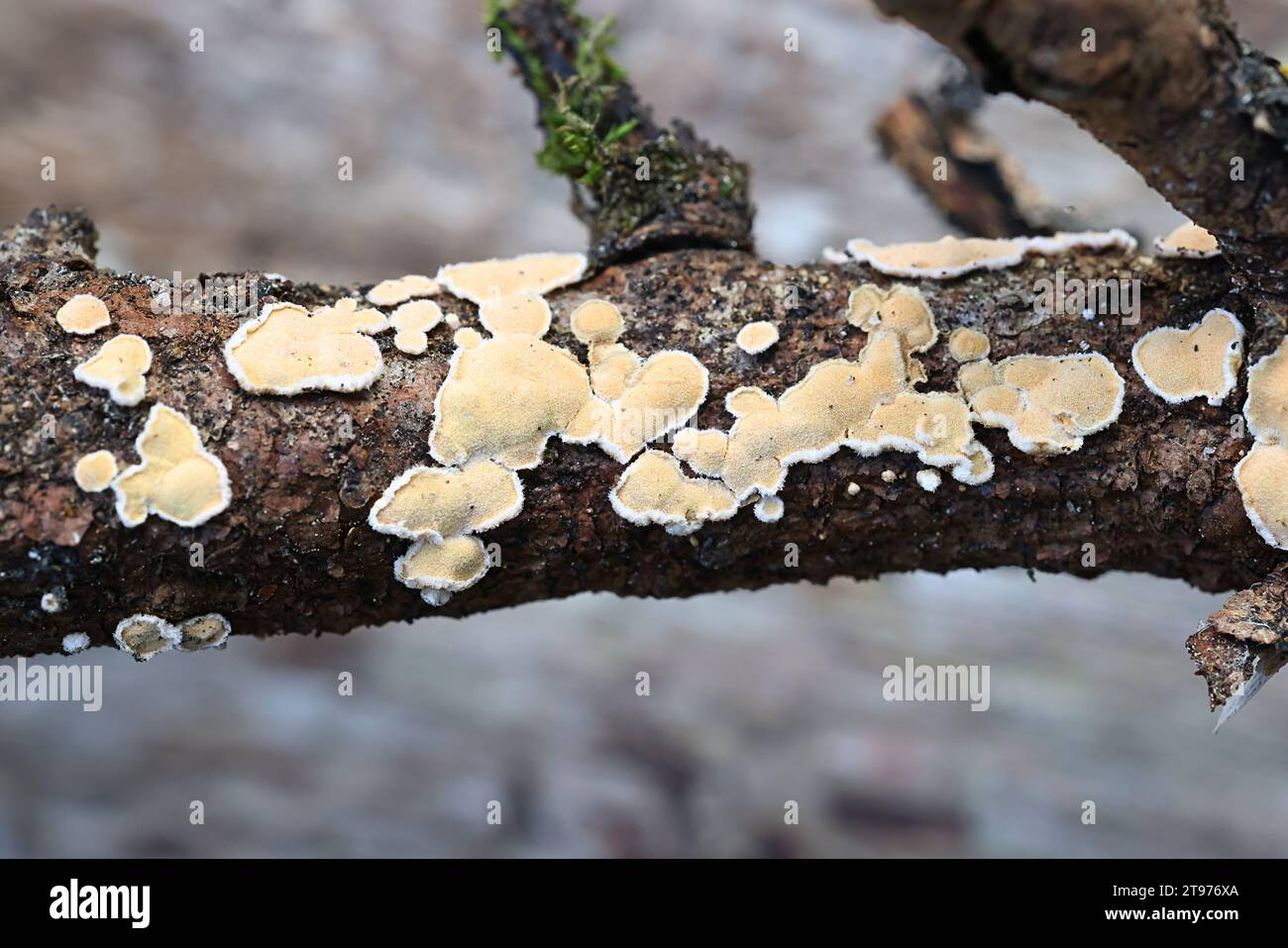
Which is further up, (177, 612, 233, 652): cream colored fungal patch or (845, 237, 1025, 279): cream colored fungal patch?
(845, 237, 1025, 279): cream colored fungal patch

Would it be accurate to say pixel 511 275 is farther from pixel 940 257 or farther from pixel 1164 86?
pixel 1164 86

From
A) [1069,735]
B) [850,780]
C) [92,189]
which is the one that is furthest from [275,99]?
[1069,735]

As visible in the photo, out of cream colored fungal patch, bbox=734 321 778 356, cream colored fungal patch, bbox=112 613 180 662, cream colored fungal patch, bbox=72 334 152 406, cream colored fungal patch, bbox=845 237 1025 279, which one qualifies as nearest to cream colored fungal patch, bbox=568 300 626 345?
cream colored fungal patch, bbox=734 321 778 356

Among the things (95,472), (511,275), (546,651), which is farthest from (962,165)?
(95,472)

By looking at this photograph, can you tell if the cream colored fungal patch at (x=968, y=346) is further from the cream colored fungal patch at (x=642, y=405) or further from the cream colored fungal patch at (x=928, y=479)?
the cream colored fungal patch at (x=642, y=405)

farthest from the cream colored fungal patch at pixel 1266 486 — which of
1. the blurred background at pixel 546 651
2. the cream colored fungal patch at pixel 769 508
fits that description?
the blurred background at pixel 546 651

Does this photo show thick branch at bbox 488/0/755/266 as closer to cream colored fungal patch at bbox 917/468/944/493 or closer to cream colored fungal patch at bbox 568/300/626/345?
cream colored fungal patch at bbox 568/300/626/345

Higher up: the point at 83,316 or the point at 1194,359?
the point at 83,316
